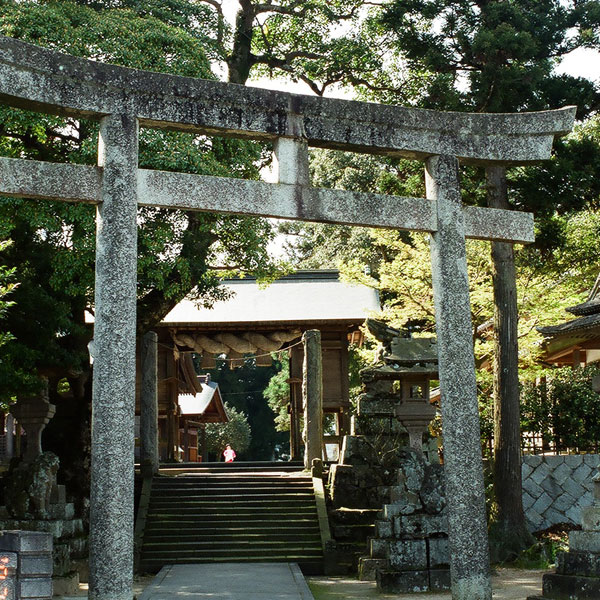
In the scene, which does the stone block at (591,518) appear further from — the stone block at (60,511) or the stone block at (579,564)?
the stone block at (60,511)

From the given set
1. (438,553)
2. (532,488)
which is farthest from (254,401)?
(438,553)

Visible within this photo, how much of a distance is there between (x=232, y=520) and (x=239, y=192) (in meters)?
9.18

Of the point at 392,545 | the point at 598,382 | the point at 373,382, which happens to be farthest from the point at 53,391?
the point at 598,382

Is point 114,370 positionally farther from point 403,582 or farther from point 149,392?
point 149,392

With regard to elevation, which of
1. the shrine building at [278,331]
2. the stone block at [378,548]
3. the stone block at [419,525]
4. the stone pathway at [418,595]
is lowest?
the stone pathway at [418,595]

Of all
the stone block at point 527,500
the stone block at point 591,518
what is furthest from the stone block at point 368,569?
Answer: the stone block at point 527,500

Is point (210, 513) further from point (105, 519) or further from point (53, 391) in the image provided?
point (105, 519)

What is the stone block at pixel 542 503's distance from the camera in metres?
16.5

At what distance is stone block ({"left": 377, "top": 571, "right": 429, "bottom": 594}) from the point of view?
11273mm

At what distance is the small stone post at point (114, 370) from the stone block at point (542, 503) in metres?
11.2

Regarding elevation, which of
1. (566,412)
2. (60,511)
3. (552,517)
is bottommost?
(552,517)

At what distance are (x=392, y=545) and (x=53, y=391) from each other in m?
7.18

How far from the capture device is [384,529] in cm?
1195

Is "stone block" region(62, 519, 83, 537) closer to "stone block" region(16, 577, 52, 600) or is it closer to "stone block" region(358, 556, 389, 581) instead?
"stone block" region(358, 556, 389, 581)
